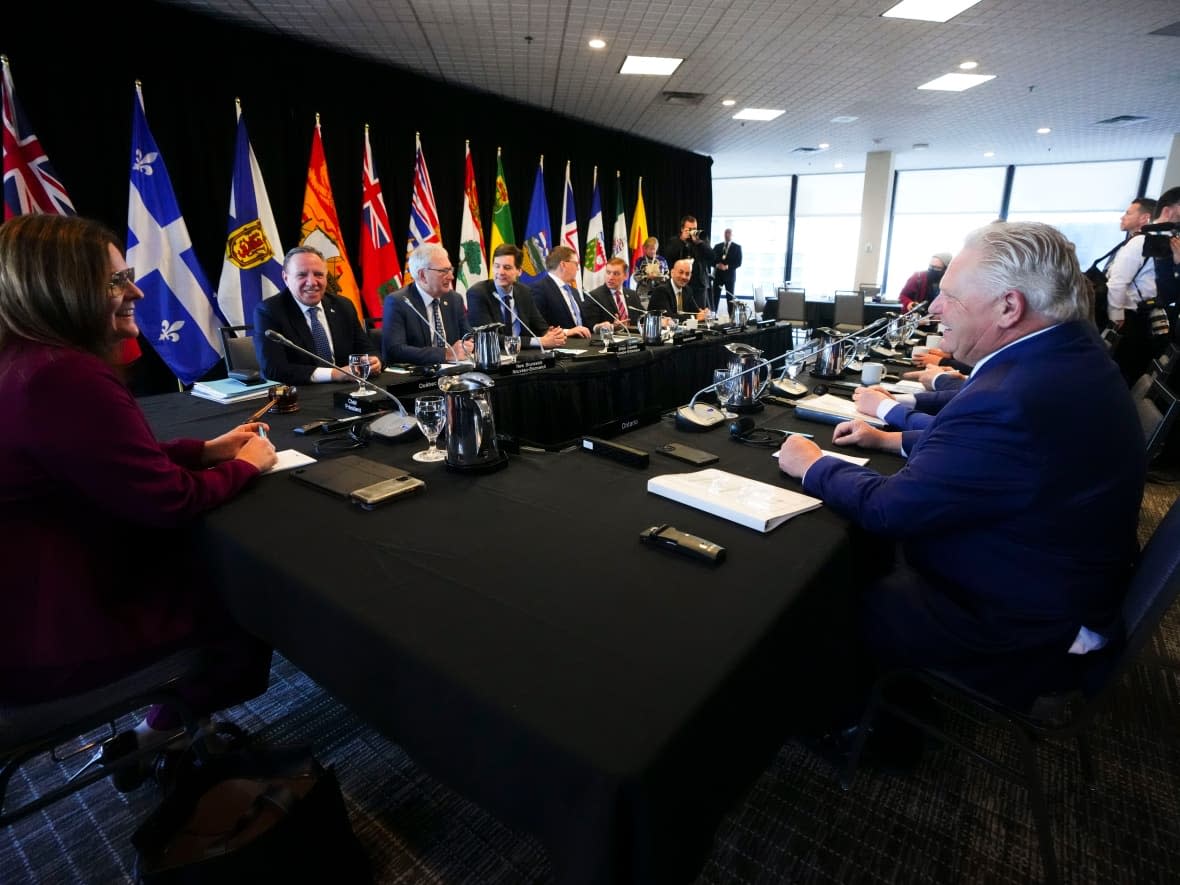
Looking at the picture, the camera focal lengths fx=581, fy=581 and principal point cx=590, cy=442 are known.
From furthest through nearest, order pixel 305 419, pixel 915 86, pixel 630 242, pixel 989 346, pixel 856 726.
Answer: pixel 630 242
pixel 915 86
pixel 305 419
pixel 856 726
pixel 989 346

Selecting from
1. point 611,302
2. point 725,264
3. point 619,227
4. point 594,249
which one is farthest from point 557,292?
point 725,264

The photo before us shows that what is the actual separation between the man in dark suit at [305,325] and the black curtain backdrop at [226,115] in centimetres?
182

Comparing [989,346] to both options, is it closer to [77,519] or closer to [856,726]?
[856,726]

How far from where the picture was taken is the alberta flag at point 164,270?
3.48 m

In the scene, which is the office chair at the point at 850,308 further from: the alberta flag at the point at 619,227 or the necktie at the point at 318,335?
the necktie at the point at 318,335

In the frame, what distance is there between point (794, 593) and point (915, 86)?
6265 millimetres

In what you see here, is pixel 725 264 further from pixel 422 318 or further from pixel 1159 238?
pixel 422 318

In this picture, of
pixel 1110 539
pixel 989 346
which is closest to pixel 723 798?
pixel 1110 539

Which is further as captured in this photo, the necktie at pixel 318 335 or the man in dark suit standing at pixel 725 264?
the man in dark suit standing at pixel 725 264

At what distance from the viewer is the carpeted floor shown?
3.99 ft

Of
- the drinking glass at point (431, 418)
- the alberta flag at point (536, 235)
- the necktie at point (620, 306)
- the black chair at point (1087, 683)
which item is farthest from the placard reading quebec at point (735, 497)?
the alberta flag at point (536, 235)

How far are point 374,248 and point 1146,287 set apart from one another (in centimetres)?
554

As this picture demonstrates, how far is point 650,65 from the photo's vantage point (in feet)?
15.9

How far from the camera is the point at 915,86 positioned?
533cm
